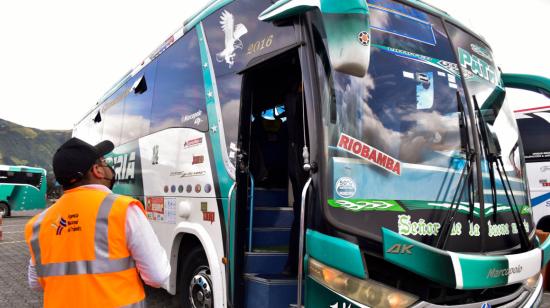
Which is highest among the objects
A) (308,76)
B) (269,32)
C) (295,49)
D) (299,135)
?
(269,32)

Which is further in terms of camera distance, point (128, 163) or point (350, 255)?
point (128, 163)

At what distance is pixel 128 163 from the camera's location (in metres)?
6.43

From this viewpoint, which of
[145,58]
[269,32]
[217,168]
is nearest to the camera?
[269,32]

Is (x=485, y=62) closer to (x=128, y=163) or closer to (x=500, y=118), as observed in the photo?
(x=500, y=118)

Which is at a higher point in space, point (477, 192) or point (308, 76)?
point (308, 76)

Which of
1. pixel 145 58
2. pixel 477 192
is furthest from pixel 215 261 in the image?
pixel 145 58

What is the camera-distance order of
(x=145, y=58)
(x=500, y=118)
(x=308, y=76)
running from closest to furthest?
(x=308, y=76), (x=500, y=118), (x=145, y=58)

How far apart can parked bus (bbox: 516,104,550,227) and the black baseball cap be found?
360 inches

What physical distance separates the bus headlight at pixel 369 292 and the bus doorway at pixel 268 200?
71cm

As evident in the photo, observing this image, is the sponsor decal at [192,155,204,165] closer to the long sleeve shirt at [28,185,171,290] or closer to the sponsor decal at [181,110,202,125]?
Answer: the sponsor decal at [181,110,202,125]

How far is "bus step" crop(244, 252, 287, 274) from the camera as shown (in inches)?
144

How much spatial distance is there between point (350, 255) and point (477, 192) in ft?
3.60

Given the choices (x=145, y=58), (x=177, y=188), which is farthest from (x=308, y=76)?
(x=145, y=58)

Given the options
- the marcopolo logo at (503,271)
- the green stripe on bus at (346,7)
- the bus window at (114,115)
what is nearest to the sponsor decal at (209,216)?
the green stripe on bus at (346,7)
